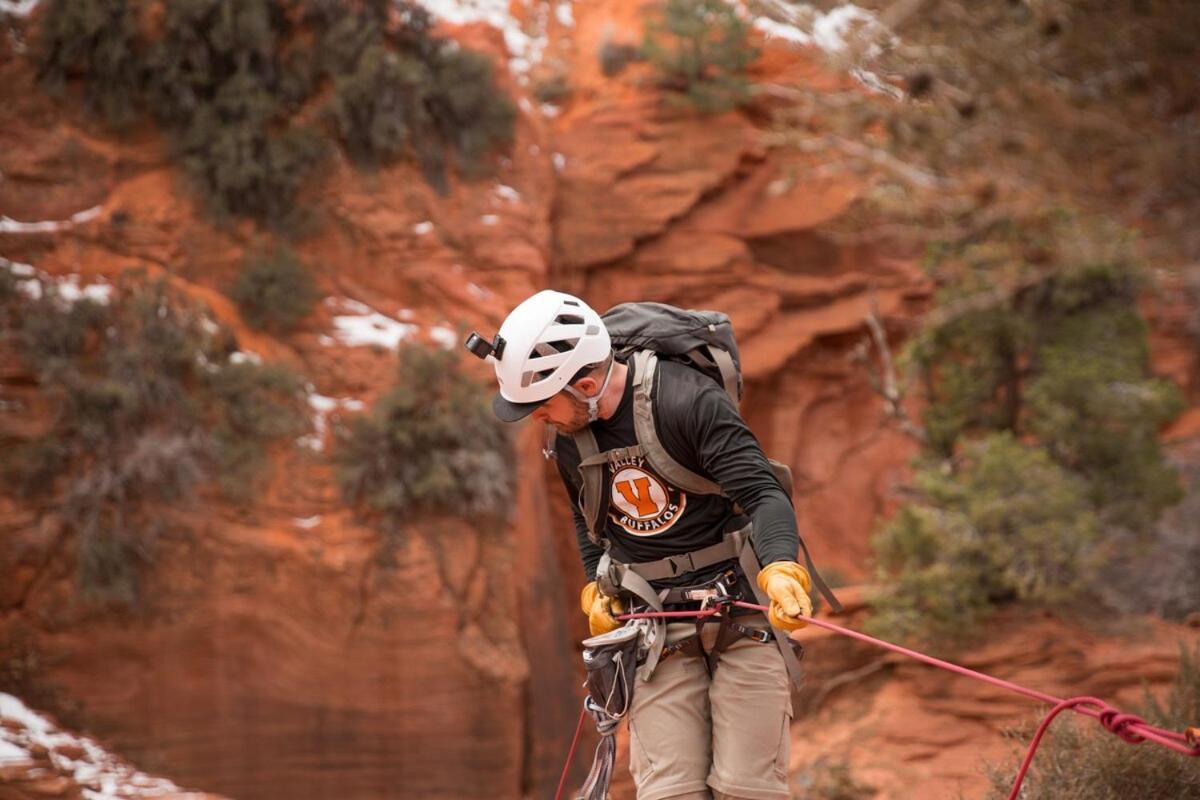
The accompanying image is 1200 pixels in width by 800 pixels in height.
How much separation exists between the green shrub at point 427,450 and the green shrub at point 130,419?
605 mm

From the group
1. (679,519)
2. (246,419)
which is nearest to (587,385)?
(679,519)

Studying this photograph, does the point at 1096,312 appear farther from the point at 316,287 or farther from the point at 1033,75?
the point at 316,287

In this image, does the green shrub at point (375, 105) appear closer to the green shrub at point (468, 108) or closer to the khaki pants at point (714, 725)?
the green shrub at point (468, 108)

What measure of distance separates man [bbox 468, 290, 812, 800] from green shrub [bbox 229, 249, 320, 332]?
580cm

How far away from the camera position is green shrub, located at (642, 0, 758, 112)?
41.7ft

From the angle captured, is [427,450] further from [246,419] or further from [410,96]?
[410,96]

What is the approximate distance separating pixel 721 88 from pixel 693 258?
189cm

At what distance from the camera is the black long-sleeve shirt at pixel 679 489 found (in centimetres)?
345

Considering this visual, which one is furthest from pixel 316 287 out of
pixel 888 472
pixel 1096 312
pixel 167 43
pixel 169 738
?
pixel 888 472

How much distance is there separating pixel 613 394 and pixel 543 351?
11.4 inches

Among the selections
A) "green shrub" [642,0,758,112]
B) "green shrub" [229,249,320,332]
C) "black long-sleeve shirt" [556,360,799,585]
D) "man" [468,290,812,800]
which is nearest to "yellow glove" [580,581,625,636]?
"man" [468,290,812,800]

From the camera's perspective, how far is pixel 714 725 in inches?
145

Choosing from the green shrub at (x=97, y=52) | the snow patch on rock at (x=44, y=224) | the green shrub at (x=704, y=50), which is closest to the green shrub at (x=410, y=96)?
the green shrub at (x=97, y=52)

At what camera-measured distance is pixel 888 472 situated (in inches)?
563
